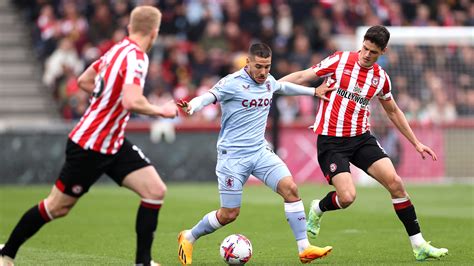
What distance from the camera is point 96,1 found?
83.9 ft

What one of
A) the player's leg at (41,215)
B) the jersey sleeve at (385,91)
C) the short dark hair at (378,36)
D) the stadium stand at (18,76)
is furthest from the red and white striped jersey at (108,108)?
the stadium stand at (18,76)

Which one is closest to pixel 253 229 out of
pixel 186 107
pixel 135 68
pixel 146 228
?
pixel 186 107

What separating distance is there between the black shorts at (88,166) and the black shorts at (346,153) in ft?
9.21

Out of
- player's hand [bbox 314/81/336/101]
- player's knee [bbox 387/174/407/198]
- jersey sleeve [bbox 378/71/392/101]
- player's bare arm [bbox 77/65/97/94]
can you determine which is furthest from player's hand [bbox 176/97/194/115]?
jersey sleeve [bbox 378/71/392/101]

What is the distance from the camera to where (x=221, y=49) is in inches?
990

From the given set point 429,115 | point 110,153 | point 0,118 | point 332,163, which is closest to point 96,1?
point 0,118

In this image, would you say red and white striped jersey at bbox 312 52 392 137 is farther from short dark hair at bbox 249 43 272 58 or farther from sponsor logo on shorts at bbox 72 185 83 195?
sponsor logo on shorts at bbox 72 185 83 195

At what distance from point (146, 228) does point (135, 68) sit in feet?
4.50

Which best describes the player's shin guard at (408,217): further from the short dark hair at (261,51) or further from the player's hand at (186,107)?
the player's hand at (186,107)

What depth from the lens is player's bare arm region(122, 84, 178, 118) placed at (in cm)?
818

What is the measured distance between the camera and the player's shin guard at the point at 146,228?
8.53 metres

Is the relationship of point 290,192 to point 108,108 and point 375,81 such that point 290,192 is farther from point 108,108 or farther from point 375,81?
point 108,108

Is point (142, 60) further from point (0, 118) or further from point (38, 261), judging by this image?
point (0, 118)

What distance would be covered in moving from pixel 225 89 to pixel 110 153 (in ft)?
6.01
